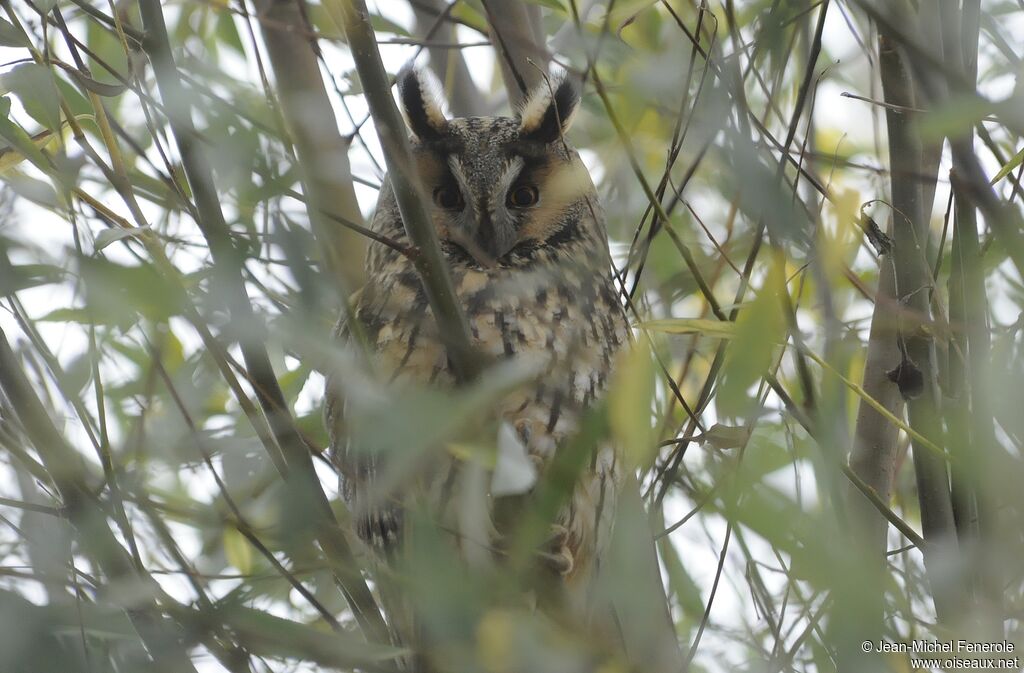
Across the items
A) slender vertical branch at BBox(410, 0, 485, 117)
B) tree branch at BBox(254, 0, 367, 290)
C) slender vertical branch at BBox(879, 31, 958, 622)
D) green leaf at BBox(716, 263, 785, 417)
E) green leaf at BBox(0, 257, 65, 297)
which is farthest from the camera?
slender vertical branch at BBox(410, 0, 485, 117)

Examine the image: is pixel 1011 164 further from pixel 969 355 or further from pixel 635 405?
pixel 635 405

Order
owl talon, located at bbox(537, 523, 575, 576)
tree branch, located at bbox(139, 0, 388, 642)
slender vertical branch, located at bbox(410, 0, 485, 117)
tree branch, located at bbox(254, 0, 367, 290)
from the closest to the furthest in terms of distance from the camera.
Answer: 1. tree branch, located at bbox(139, 0, 388, 642)
2. owl talon, located at bbox(537, 523, 575, 576)
3. tree branch, located at bbox(254, 0, 367, 290)
4. slender vertical branch, located at bbox(410, 0, 485, 117)

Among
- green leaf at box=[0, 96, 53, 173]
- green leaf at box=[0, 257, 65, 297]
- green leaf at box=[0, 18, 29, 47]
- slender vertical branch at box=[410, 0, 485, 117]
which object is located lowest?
green leaf at box=[0, 257, 65, 297]

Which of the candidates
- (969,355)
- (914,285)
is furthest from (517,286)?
(969,355)

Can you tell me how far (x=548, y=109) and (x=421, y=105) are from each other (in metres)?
0.24

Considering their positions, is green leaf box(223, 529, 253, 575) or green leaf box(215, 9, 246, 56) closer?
green leaf box(223, 529, 253, 575)

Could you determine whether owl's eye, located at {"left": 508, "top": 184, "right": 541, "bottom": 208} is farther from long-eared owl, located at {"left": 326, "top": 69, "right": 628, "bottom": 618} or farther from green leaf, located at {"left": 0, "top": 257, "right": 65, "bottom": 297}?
green leaf, located at {"left": 0, "top": 257, "right": 65, "bottom": 297}

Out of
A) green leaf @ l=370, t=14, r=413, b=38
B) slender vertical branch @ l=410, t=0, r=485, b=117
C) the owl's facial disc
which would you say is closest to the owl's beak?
the owl's facial disc

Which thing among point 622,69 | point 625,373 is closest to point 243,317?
point 625,373

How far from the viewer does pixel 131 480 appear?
1.19 m

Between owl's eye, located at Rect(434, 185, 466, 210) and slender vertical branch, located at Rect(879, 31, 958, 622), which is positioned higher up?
owl's eye, located at Rect(434, 185, 466, 210)

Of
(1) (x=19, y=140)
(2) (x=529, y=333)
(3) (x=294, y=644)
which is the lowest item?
(3) (x=294, y=644)

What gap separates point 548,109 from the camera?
6.66ft

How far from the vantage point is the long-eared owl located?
1800 mm
